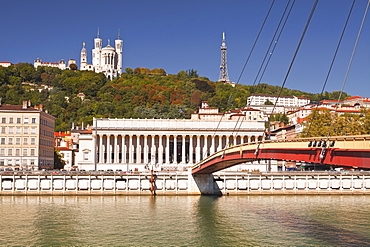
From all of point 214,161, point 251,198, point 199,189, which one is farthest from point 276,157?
point 199,189

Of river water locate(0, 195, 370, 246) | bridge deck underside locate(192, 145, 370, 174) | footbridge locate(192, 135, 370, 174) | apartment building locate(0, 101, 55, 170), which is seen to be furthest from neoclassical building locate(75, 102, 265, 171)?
footbridge locate(192, 135, 370, 174)

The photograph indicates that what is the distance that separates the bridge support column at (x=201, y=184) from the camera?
5847cm

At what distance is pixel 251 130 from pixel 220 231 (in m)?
65.2

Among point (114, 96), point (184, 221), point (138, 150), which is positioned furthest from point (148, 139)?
point (114, 96)

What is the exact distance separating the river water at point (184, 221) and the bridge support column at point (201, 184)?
4674 millimetres

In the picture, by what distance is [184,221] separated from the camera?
3762 centimetres

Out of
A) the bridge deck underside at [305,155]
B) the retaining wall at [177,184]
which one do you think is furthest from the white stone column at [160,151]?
the bridge deck underside at [305,155]

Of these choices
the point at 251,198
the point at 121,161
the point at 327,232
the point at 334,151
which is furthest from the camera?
the point at 121,161

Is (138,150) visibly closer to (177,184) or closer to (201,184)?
(177,184)

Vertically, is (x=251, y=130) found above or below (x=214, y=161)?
above

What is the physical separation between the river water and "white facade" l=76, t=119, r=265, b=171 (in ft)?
141

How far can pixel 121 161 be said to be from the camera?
9756 cm

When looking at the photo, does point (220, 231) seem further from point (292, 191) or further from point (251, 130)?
point (251, 130)

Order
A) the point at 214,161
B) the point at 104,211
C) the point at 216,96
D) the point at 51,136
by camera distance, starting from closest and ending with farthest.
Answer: the point at 104,211
the point at 214,161
the point at 51,136
the point at 216,96
